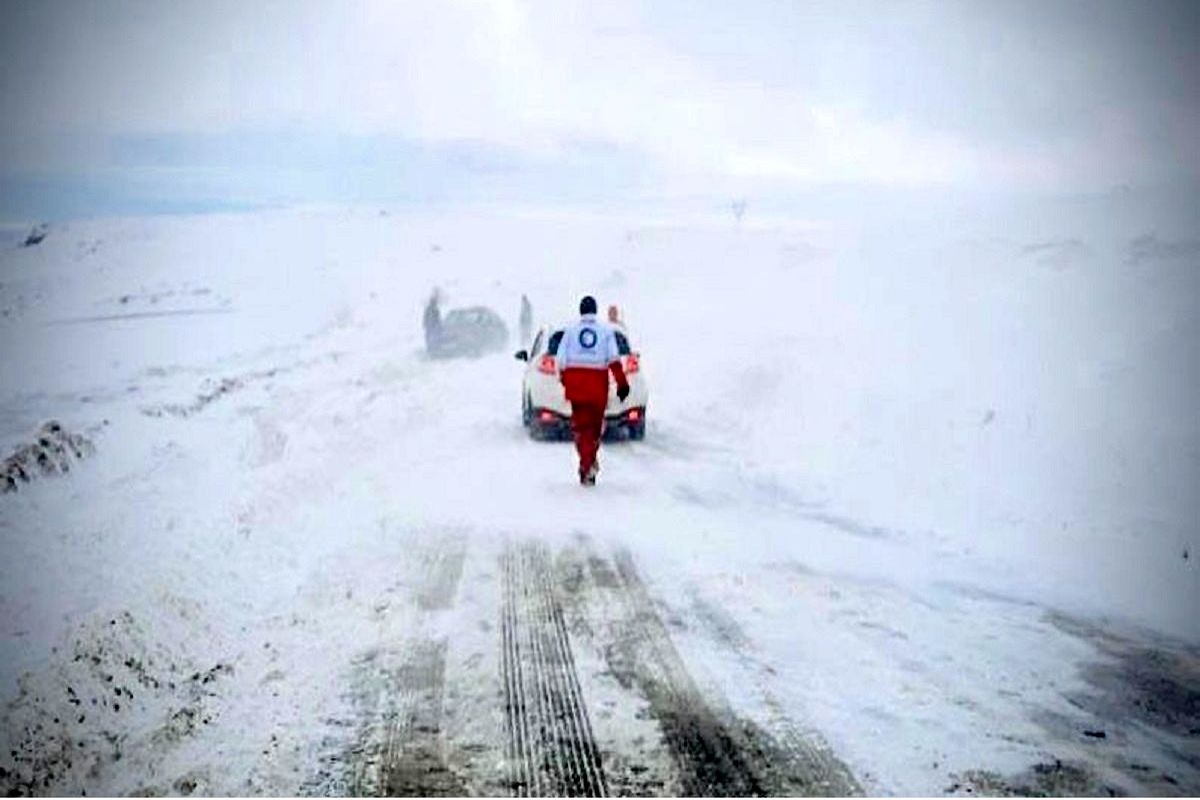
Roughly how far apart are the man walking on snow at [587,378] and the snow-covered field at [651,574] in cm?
50

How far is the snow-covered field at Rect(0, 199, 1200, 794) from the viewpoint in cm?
407

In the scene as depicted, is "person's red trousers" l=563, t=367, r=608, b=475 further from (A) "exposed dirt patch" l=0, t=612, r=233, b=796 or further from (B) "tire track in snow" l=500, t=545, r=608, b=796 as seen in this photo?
(A) "exposed dirt patch" l=0, t=612, r=233, b=796

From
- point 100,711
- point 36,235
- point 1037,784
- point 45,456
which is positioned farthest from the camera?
point 36,235

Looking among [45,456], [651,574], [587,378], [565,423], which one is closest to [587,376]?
[587,378]

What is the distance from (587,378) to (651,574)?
3.68 meters

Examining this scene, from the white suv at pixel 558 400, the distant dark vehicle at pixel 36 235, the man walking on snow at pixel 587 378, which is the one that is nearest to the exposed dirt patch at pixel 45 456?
the white suv at pixel 558 400

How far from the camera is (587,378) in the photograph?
10.0 meters

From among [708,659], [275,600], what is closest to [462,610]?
[275,600]

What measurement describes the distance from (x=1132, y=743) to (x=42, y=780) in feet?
16.6

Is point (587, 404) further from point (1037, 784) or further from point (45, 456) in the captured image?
point (1037, 784)

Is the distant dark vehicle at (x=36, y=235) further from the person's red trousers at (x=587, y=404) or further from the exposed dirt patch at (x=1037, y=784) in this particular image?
the exposed dirt patch at (x=1037, y=784)

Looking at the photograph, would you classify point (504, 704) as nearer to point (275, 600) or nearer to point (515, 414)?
point (275, 600)

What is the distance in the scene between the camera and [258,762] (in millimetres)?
3865

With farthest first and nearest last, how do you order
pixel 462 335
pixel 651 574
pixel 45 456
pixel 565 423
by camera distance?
pixel 462 335 → pixel 565 423 → pixel 45 456 → pixel 651 574
